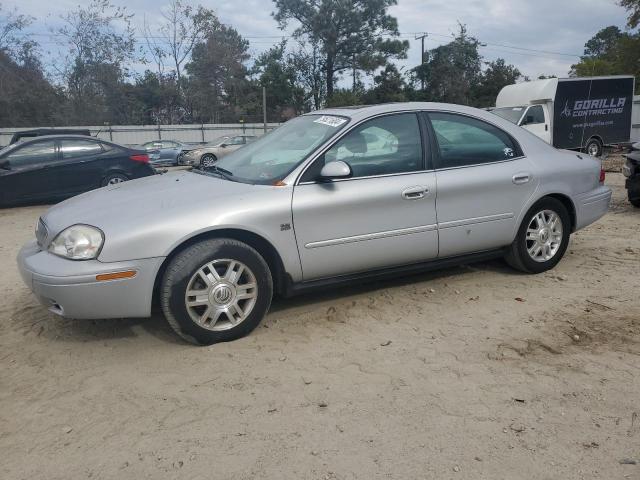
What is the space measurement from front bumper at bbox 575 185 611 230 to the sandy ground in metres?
0.78

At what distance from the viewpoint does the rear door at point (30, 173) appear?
991 centimetres

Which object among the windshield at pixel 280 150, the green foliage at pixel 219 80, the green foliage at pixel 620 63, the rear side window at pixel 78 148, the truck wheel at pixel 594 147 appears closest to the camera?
the windshield at pixel 280 150

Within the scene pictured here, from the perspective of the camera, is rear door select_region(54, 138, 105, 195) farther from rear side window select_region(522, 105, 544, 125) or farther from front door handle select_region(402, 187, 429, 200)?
rear side window select_region(522, 105, 544, 125)

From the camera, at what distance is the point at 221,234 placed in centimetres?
356

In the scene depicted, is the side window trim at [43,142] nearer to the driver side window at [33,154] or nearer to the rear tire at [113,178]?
the driver side window at [33,154]

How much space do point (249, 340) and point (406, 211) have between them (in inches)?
59.1

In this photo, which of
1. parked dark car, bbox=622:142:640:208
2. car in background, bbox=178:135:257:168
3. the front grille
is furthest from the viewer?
car in background, bbox=178:135:257:168

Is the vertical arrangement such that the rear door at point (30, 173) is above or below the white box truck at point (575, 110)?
below

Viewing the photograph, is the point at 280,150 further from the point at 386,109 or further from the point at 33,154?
the point at 33,154

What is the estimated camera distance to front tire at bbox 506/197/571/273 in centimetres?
472

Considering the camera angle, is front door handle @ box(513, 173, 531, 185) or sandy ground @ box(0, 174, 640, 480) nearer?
sandy ground @ box(0, 174, 640, 480)

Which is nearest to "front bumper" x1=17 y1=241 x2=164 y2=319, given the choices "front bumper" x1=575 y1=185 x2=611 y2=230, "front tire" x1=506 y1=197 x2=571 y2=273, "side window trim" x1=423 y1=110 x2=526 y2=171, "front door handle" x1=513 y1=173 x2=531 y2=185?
"side window trim" x1=423 y1=110 x2=526 y2=171

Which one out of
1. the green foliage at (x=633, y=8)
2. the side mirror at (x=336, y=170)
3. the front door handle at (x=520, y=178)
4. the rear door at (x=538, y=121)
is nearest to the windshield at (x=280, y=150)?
the side mirror at (x=336, y=170)

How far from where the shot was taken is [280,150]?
4.26 m
